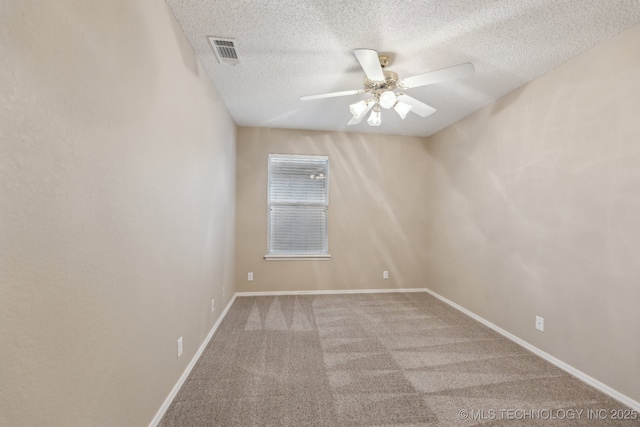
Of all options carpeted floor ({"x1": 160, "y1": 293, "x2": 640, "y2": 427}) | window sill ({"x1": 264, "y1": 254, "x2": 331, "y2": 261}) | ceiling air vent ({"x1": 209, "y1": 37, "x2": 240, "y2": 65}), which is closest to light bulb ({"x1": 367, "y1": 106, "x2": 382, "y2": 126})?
ceiling air vent ({"x1": 209, "y1": 37, "x2": 240, "y2": 65})

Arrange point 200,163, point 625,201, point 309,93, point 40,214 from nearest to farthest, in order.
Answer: point 40,214
point 625,201
point 200,163
point 309,93

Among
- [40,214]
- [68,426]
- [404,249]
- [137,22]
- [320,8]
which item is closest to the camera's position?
[40,214]

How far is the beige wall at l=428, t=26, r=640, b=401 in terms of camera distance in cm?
176

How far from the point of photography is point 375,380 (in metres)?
1.95

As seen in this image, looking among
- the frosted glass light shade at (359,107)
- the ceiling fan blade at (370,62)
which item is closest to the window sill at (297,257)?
the frosted glass light shade at (359,107)

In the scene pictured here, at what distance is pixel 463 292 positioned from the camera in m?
3.34

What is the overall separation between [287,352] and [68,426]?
5.28 feet

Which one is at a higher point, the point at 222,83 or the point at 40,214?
the point at 222,83

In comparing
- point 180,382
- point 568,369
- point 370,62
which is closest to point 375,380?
point 180,382

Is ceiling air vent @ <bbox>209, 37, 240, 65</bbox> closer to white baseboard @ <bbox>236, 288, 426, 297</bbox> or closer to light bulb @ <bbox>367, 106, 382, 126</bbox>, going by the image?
light bulb @ <bbox>367, 106, 382, 126</bbox>

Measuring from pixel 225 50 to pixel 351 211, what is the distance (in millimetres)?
2675

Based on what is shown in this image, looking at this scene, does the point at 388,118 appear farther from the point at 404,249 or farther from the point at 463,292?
the point at 463,292

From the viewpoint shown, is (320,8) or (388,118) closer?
(320,8)

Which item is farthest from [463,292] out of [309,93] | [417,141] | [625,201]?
[309,93]
